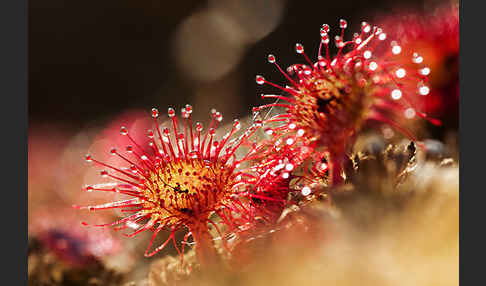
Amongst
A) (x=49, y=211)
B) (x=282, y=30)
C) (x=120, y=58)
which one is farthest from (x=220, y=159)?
(x=120, y=58)

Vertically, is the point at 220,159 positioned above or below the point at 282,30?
below

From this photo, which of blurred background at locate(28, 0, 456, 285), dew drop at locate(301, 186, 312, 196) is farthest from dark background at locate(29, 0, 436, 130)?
dew drop at locate(301, 186, 312, 196)

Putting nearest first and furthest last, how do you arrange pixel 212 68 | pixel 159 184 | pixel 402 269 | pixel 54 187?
1. pixel 402 269
2. pixel 159 184
3. pixel 54 187
4. pixel 212 68

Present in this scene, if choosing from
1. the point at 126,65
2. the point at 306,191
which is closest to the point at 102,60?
the point at 126,65

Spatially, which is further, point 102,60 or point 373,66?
point 102,60

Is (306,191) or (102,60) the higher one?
(102,60)

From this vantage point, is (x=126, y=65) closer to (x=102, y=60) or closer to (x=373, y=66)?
(x=102, y=60)

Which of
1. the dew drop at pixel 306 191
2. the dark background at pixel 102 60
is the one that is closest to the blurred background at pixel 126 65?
the dark background at pixel 102 60

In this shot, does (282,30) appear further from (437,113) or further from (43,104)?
(43,104)

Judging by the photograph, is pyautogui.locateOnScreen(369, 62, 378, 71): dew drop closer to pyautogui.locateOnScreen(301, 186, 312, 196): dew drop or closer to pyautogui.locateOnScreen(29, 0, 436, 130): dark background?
pyautogui.locateOnScreen(301, 186, 312, 196): dew drop
